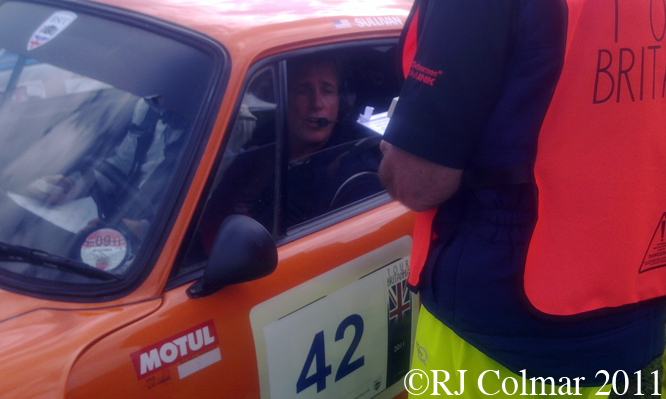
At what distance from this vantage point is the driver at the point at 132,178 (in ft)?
4.82

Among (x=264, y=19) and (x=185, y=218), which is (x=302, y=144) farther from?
(x=185, y=218)

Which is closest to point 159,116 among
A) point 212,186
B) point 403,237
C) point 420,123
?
point 212,186

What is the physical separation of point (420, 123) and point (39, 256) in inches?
40.3

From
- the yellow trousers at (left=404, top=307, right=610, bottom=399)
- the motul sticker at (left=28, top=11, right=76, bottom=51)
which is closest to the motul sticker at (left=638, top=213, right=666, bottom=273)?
the yellow trousers at (left=404, top=307, right=610, bottom=399)

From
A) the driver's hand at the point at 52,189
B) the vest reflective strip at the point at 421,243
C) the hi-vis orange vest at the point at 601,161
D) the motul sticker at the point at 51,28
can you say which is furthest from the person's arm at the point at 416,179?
the motul sticker at the point at 51,28

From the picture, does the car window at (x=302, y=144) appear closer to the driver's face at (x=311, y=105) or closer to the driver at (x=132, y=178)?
the driver's face at (x=311, y=105)

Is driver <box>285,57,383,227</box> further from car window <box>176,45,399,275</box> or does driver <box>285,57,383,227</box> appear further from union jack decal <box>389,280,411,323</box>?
union jack decal <box>389,280,411,323</box>

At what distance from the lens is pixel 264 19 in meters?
1.77

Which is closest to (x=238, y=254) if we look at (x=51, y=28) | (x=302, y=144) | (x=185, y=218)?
(x=185, y=218)

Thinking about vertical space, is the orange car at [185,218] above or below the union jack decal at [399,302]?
above

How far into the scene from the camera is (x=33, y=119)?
1.67 meters

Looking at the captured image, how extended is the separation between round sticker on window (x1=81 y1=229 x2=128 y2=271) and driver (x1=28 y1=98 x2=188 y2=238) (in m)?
0.04

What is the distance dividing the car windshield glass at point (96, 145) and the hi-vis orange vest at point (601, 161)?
3.09 feet

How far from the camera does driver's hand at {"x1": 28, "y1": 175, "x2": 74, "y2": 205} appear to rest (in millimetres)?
1497
